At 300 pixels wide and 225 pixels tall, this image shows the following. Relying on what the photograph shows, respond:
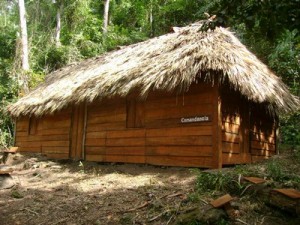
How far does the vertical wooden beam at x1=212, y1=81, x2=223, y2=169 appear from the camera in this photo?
25.3 feet

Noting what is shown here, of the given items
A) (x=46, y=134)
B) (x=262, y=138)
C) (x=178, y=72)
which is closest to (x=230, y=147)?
(x=178, y=72)

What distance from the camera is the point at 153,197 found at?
618cm

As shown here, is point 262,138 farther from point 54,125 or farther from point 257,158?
point 54,125

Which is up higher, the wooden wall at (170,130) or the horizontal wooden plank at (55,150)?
the wooden wall at (170,130)

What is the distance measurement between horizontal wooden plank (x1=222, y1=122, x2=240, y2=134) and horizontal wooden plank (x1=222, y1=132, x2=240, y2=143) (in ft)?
0.29

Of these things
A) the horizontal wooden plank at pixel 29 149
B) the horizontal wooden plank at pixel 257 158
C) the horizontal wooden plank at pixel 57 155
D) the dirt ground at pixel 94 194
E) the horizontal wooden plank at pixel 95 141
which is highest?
the horizontal wooden plank at pixel 95 141

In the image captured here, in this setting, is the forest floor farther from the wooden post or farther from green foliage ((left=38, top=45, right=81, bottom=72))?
green foliage ((left=38, top=45, right=81, bottom=72))

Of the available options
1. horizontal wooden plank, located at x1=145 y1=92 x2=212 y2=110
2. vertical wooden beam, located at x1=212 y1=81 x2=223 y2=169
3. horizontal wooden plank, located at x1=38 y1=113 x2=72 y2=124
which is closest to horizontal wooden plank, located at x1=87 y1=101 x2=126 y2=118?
horizontal wooden plank, located at x1=145 y1=92 x2=212 y2=110

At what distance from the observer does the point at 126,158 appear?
9539mm

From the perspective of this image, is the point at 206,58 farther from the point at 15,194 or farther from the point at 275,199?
the point at 15,194

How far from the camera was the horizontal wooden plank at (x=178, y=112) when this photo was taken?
813 cm

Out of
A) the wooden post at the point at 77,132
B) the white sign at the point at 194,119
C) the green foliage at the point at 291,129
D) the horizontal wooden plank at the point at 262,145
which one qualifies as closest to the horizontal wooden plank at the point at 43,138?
the wooden post at the point at 77,132

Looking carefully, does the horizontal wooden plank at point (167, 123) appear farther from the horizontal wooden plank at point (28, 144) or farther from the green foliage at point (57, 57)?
the green foliage at point (57, 57)

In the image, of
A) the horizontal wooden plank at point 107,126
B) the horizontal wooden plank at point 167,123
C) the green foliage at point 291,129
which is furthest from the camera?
the green foliage at point 291,129
